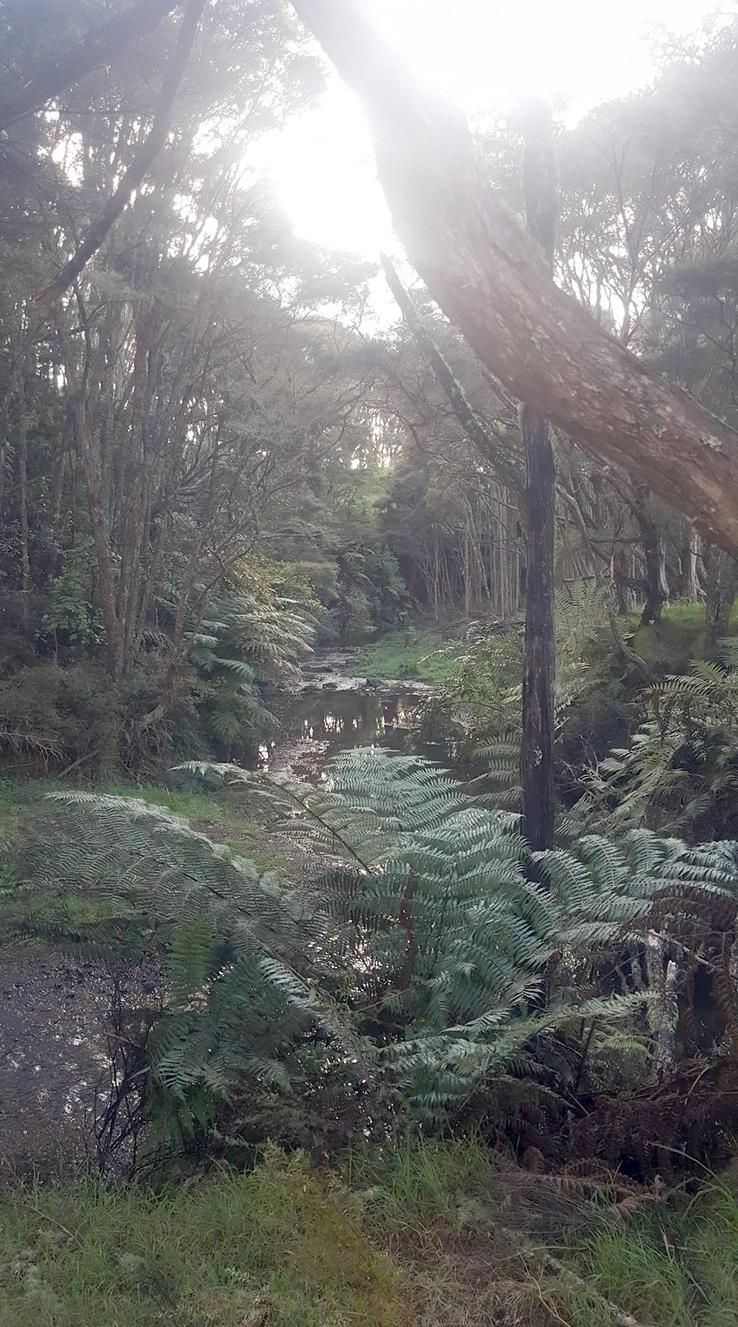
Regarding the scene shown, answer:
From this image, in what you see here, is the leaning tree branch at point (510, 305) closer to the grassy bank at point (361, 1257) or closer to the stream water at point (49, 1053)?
the grassy bank at point (361, 1257)

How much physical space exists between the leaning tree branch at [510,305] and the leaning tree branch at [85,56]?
2520mm

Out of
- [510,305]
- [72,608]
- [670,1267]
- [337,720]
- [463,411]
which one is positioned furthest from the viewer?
[337,720]

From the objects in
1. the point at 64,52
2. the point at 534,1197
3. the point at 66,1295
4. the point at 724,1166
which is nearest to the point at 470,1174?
the point at 534,1197

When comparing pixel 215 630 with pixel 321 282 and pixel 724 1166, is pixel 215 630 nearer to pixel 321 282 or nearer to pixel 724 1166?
pixel 321 282

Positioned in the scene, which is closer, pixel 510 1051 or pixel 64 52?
pixel 510 1051

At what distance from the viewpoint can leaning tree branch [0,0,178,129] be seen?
198 inches

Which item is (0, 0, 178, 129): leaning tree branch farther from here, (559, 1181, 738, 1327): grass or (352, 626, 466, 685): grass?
(352, 626, 466, 685): grass

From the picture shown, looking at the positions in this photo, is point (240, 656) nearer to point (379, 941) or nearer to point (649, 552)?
point (649, 552)

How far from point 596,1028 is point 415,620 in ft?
103

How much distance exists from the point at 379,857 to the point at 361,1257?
1347 mm

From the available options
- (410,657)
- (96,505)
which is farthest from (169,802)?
(410,657)

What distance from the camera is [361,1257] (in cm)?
220

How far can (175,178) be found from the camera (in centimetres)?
1068

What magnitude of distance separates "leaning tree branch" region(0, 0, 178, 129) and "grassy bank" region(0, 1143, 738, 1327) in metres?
5.03
